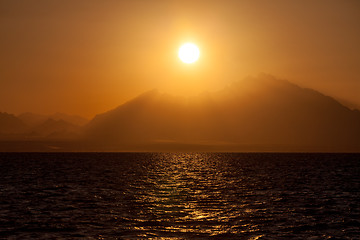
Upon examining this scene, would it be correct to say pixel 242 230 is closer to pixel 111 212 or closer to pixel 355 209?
pixel 111 212

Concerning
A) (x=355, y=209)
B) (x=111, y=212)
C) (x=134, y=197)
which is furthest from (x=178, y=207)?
(x=355, y=209)

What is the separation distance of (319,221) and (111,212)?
55.8 feet

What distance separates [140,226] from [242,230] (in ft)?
23.7

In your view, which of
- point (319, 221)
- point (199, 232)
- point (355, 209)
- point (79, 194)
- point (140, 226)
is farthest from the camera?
point (79, 194)

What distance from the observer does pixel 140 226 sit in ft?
100

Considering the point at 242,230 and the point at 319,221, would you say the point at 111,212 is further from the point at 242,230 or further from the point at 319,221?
the point at 319,221

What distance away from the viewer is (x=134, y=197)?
47.6 meters

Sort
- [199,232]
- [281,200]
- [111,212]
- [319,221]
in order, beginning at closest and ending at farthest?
[199,232], [319,221], [111,212], [281,200]

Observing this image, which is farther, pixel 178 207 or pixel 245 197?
pixel 245 197

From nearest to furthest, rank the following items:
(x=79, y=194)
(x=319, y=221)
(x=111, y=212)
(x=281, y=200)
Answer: (x=319, y=221)
(x=111, y=212)
(x=281, y=200)
(x=79, y=194)

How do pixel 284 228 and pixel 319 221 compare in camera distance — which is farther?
pixel 319 221

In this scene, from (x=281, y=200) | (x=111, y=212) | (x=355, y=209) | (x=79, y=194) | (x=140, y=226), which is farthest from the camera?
(x=79, y=194)

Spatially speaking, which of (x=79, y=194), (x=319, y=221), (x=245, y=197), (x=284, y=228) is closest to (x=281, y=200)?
(x=245, y=197)

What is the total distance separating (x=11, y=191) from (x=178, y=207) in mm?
24135
